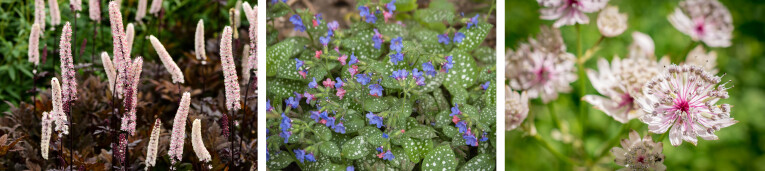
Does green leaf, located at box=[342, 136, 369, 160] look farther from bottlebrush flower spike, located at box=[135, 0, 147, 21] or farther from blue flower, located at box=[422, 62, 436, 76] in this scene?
bottlebrush flower spike, located at box=[135, 0, 147, 21]

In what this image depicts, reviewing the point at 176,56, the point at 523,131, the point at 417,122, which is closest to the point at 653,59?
the point at 523,131

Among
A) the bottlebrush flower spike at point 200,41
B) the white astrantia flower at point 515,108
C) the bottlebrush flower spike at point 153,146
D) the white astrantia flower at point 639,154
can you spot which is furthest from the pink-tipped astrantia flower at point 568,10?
the bottlebrush flower spike at point 153,146

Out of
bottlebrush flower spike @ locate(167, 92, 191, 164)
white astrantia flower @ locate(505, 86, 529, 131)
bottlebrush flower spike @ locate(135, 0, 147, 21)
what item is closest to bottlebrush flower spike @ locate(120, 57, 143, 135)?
bottlebrush flower spike @ locate(167, 92, 191, 164)

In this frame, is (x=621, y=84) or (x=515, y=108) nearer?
(x=621, y=84)

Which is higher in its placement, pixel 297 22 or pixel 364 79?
pixel 297 22

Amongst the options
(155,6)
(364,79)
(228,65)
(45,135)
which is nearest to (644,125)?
(364,79)

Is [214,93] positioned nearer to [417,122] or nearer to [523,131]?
[417,122]

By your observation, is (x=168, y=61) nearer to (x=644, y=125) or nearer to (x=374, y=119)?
(x=374, y=119)
